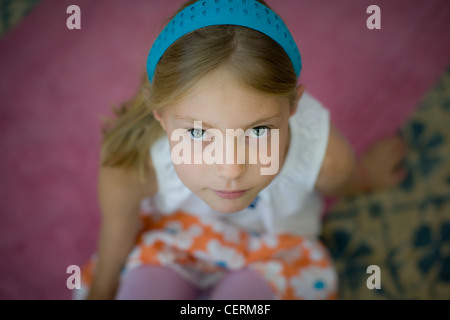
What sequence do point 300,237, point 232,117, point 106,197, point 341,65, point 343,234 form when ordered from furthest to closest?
point 341,65 < point 343,234 < point 300,237 < point 106,197 < point 232,117

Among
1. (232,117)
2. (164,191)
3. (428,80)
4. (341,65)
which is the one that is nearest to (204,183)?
(232,117)

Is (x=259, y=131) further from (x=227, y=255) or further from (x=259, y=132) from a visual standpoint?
(x=227, y=255)

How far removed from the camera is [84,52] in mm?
1186

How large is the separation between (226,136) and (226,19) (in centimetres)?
12

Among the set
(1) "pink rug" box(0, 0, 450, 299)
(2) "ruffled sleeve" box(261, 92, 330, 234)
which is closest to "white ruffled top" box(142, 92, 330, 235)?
(2) "ruffled sleeve" box(261, 92, 330, 234)

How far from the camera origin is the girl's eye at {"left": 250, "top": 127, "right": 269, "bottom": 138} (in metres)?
0.51

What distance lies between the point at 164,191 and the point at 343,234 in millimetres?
445

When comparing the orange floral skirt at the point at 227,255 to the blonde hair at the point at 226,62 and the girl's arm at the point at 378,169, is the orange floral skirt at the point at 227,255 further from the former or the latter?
the blonde hair at the point at 226,62

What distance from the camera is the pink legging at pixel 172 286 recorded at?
2.52 ft

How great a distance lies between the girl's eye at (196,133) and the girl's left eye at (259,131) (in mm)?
57

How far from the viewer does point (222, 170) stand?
521 mm

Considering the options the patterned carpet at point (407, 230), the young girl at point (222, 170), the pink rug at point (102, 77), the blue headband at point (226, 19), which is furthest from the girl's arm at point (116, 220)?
the patterned carpet at point (407, 230)

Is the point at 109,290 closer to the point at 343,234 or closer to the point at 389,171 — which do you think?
the point at 343,234

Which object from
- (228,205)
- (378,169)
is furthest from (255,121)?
(378,169)
